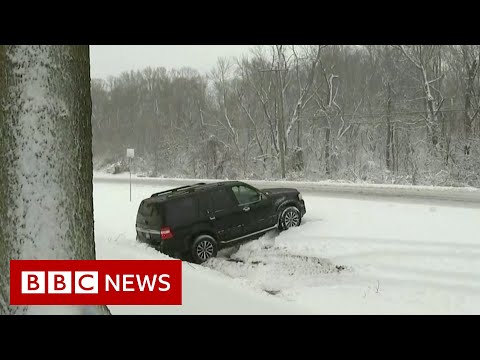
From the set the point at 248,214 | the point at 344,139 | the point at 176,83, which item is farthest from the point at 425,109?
the point at 176,83

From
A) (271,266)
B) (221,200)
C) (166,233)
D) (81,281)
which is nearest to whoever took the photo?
(81,281)

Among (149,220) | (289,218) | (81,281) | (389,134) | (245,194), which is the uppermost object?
(389,134)

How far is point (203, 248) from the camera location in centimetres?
1050

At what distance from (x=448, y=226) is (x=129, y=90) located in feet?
203

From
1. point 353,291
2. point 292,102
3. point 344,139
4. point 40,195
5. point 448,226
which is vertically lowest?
point 353,291

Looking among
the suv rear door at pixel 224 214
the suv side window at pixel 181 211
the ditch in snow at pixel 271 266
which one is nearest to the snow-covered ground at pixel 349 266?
the ditch in snow at pixel 271 266

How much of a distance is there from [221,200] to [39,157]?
25.5 ft

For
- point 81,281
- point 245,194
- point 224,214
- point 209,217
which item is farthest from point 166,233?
point 81,281

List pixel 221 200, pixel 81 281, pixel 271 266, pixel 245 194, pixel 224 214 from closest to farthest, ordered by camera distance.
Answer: pixel 81 281 < pixel 271 266 < pixel 224 214 < pixel 221 200 < pixel 245 194

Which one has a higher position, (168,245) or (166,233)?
(166,233)

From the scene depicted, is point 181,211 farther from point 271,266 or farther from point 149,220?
point 271,266

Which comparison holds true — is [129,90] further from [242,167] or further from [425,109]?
[425,109]

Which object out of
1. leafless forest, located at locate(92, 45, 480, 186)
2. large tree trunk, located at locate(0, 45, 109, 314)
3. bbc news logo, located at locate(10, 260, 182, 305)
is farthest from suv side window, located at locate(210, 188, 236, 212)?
leafless forest, located at locate(92, 45, 480, 186)

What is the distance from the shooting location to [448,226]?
436 inches
